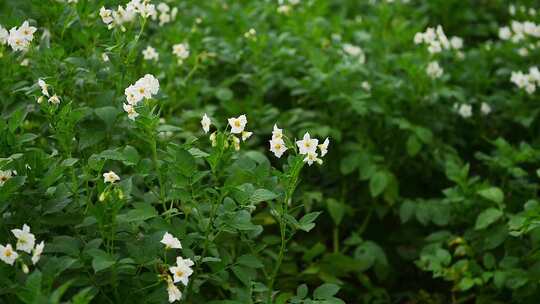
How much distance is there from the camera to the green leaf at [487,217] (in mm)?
3115

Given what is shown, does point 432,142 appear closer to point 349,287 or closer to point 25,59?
point 349,287

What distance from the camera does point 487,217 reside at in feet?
10.3

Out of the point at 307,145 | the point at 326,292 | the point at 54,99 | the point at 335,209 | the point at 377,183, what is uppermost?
the point at 54,99

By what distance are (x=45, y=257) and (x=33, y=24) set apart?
1045 millimetres

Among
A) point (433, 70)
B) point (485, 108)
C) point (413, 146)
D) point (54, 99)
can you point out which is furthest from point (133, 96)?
point (485, 108)

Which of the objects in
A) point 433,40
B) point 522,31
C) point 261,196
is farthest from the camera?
point 522,31

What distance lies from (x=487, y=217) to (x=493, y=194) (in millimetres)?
113

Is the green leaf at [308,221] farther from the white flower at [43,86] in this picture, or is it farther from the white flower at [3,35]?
the white flower at [3,35]

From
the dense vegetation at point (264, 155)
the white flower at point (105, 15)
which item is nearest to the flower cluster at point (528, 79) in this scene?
the dense vegetation at point (264, 155)

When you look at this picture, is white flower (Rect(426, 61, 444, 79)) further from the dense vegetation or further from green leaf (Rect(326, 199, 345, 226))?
green leaf (Rect(326, 199, 345, 226))

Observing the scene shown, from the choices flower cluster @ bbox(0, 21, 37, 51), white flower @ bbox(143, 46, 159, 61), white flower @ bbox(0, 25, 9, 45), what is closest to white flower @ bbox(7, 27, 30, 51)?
flower cluster @ bbox(0, 21, 37, 51)

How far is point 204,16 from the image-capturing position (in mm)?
4508

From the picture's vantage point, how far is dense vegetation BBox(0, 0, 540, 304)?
230 cm

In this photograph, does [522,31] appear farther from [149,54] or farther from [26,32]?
[26,32]
